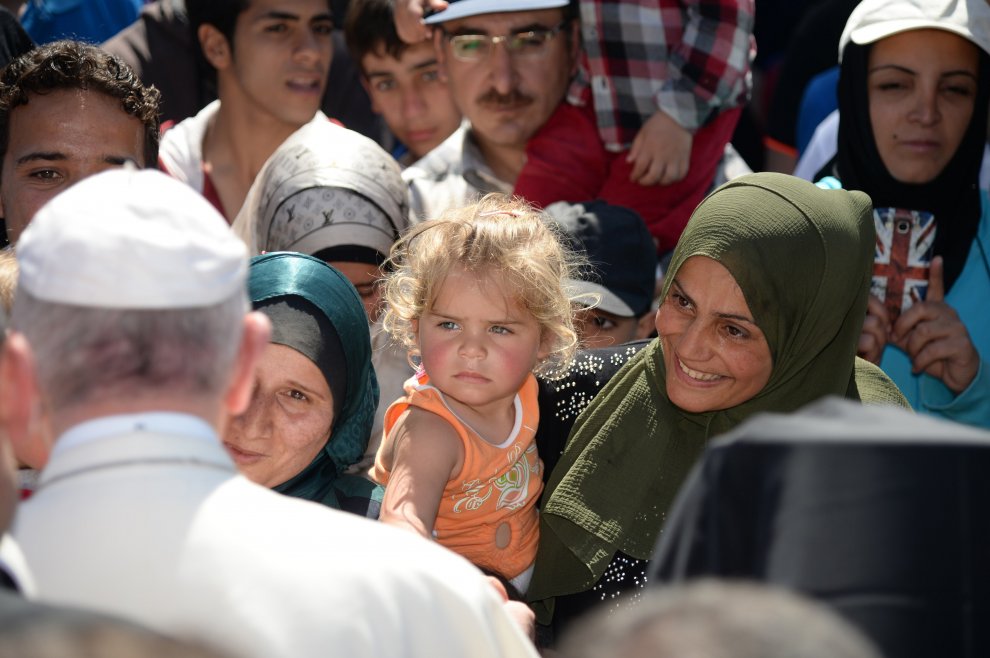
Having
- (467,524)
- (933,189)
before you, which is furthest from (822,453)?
(933,189)

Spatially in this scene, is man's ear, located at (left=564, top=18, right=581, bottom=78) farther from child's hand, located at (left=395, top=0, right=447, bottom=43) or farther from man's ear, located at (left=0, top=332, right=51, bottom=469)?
man's ear, located at (left=0, top=332, right=51, bottom=469)

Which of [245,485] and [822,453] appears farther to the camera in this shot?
[245,485]

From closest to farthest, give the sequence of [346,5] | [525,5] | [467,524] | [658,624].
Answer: [658,624] < [467,524] < [525,5] < [346,5]

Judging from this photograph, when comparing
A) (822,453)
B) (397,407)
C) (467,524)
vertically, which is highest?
(822,453)

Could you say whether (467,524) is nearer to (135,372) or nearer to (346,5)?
(135,372)

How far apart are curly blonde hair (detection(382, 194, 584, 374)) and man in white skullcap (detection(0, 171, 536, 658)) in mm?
1466

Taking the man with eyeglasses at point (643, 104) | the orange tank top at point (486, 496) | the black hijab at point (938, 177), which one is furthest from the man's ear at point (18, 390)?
the black hijab at point (938, 177)

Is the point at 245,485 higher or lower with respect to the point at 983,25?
lower

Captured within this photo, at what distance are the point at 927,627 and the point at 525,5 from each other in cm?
325

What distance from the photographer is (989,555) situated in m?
1.75

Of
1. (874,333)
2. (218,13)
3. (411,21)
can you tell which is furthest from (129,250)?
(218,13)

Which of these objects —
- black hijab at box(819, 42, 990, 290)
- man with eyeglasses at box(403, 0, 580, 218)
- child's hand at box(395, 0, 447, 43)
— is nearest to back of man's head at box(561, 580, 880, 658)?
black hijab at box(819, 42, 990, 290)

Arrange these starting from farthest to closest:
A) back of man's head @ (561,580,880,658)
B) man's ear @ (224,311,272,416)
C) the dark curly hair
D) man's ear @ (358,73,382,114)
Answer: man's ear @ (358,73,382,114) < the dark curly hair < man's ear @ (224,311,272,416) < back of man's head @ (561,580,880,658)

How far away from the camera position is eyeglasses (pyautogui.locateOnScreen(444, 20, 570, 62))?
4.62 meters
